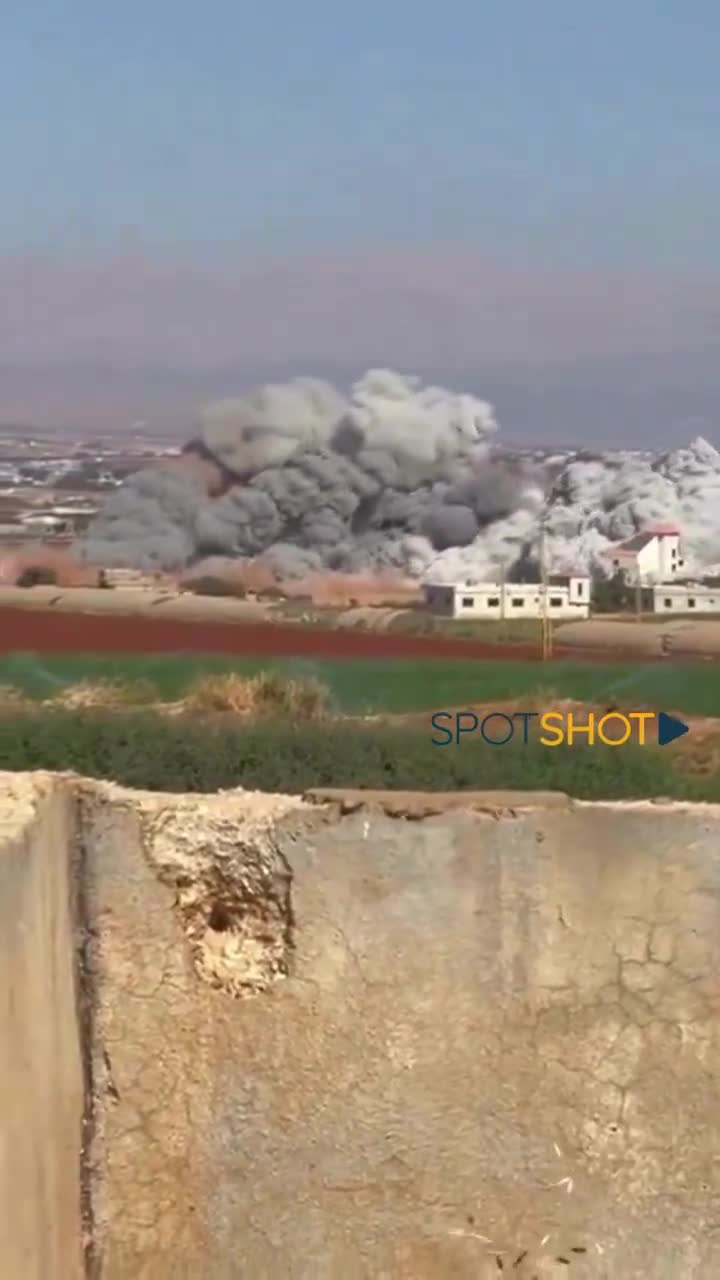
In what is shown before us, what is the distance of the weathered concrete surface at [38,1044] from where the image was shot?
4633 millimetres

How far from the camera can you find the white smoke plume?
32812 millimetres

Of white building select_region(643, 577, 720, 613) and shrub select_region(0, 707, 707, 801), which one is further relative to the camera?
white building select_region(643, 577, 720, 613)

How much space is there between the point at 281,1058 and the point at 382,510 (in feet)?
106

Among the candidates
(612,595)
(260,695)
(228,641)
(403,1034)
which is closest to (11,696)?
(260,695)

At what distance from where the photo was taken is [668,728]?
12.7m

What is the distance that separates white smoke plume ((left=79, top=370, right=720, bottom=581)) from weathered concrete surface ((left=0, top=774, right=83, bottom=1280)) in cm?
2326

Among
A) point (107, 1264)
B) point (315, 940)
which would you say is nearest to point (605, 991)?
point (315, 940)

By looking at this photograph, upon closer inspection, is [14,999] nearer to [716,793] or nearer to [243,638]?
[716,793]

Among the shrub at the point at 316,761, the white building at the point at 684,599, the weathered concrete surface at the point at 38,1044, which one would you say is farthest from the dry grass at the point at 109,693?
the white building at the point at 684,599

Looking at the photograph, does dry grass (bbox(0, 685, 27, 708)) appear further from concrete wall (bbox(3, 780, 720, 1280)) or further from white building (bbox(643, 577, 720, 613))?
white building (bbox(643, 577, 720, 613))

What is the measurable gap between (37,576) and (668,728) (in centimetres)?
1335

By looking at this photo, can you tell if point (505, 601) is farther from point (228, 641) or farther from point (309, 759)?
point (309, 759)

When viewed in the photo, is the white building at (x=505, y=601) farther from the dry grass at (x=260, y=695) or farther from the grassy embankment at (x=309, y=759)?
the grassy embankment at (x=309, y=759)

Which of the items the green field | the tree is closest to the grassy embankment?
the green field
